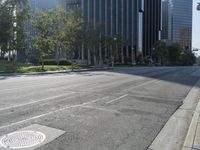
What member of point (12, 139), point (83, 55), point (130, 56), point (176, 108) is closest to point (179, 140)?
point (12, 139)

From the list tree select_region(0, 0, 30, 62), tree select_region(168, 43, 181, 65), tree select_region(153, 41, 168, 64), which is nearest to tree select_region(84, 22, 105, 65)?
tree select_region(0, 0, 30, 62)

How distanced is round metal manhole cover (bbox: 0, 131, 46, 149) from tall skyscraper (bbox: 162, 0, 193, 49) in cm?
12962

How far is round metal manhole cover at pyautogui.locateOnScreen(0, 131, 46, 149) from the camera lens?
642 cm

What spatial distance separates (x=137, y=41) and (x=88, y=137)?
124 metres

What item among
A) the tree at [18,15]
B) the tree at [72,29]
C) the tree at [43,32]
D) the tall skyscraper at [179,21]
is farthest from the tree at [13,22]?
the tall skyscraper at [179,21]

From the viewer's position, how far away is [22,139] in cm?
682

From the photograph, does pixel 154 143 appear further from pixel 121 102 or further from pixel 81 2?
pixel 81 2

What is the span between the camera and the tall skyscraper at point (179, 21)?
14062 cm

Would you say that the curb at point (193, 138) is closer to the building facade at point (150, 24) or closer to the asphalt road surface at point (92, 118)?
the asphalt road surface at point (92, 118)

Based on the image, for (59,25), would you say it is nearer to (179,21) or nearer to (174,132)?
(174,132)

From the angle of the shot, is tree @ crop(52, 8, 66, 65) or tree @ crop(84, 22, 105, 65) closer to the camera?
tree @ crop(52, 8, 66, 65)

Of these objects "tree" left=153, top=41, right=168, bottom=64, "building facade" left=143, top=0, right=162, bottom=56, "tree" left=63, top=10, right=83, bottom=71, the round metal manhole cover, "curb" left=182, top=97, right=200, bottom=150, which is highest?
"building facade" left=143, top=0, right=162, bottom=56

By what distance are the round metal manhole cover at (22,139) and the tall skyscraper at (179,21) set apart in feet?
425

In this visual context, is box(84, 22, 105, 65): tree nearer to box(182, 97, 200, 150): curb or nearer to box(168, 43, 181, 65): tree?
box(182, 97, 200, 150): curb
